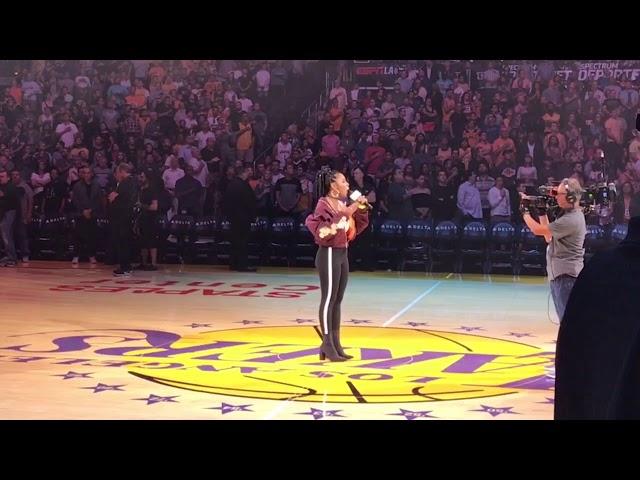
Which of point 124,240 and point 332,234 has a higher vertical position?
point 332,234

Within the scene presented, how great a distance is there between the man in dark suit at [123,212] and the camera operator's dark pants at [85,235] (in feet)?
5.04

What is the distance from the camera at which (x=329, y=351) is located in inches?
353

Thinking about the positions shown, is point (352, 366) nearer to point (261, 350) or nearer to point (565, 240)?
point (261, 350)

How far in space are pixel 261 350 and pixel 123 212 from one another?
7337 millimetres

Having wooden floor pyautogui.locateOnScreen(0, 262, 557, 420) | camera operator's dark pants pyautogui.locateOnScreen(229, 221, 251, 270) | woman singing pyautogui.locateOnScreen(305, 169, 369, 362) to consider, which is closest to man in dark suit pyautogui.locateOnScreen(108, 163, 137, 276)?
wooden floor pyautogui.locateOnScreen(0, 262, 557, 420)

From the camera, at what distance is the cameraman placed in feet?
26.3

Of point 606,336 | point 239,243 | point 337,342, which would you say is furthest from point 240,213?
point 606,336

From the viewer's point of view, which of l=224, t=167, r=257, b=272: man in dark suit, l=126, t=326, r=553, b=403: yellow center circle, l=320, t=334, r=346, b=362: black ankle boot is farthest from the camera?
l=224, t=167, r=257, b=272: man in dark suit

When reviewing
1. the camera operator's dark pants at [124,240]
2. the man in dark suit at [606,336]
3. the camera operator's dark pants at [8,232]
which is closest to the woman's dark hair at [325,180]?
the man in dark suit at [606,336]

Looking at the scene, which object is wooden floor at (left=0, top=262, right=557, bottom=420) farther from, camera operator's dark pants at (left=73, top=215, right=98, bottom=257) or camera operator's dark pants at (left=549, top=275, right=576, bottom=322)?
camera operator's dark pants at (left=73, top=215, right=98, bottom=257)

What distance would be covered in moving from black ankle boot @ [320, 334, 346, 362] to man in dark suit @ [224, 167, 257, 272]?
812cm

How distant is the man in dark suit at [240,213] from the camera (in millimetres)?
16906
